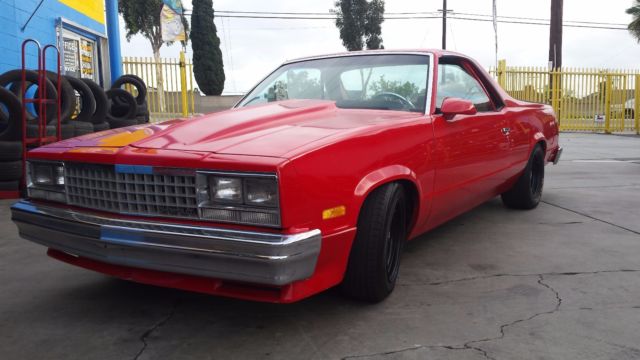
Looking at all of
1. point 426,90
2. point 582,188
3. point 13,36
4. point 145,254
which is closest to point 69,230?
point 145,254

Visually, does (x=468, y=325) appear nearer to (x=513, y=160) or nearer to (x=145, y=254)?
(x=145, y=254)

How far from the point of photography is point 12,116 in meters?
5.58

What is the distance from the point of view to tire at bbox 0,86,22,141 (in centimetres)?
549

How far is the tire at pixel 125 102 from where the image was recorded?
8.52 metres

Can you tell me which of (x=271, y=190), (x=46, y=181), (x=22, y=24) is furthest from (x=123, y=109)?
(x=271, y=190)

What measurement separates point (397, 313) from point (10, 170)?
4.74 meters

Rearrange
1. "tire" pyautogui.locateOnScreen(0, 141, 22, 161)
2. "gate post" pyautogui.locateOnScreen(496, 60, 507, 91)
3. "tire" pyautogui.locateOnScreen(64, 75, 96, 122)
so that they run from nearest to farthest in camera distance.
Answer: "tire" pyautogui.locateOnScreen(0, 141, 22, 161), "tire" pyautogui.locateOnScreen(64, 75, 96, 122), "gate post" pyautogui.locateOnScreen(496, 60, 507, 91)

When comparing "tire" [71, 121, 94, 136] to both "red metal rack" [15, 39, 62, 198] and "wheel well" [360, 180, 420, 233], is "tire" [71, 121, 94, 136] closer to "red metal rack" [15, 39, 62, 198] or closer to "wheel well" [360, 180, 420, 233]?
"red metal rack" [15, 39, 62, 198]

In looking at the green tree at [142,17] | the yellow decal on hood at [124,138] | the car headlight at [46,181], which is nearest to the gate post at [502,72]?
the yellow decal on hood at [124,138]

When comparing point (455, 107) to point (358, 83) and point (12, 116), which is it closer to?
point (358, 83)

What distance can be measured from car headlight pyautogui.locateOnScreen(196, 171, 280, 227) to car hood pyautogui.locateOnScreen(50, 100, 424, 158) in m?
0.13

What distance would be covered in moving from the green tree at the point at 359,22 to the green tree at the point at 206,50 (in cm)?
873

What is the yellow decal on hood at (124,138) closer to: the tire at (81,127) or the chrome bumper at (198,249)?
the chrome bumper at (198,249)

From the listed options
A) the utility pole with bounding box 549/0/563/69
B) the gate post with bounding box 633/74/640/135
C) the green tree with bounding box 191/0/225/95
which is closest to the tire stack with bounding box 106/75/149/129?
the utility pole with bounding box 549/0/563/69
